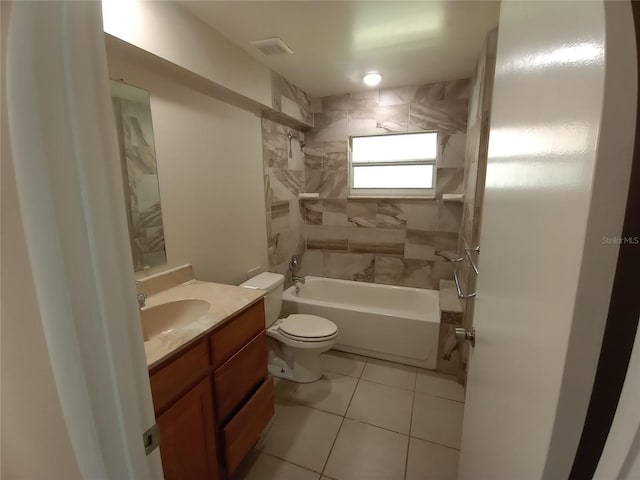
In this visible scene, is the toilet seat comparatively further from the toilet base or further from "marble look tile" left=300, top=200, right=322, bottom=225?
"marble look tile" left=300, top=200, right=322, bottom=225

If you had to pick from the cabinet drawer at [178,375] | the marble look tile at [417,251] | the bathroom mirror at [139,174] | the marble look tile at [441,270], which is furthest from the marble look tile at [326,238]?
the cabinet drawer at [178,375]

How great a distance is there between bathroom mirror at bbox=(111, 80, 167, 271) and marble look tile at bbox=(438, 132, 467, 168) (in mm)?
2428

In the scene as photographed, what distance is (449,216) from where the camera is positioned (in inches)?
110

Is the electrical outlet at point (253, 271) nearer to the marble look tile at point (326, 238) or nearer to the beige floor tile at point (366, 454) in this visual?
the marble look tile at point (326, 238)

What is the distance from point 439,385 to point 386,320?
0.61m

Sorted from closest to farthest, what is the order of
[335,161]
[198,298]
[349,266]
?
[198,298]
[335,161]
[349,266]

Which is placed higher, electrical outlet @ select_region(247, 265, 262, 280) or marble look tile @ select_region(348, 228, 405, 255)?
marble look tile @ select_region(348, 228, 405, 255)

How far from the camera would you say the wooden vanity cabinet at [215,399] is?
1.02 meters

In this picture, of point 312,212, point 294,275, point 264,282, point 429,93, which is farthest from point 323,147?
point 264,282

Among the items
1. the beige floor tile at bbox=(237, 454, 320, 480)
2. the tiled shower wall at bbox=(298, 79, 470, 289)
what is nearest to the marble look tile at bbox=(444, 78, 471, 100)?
the tiled shower wall at bbox=(298, 79, 470, 289)

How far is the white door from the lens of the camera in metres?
0.31

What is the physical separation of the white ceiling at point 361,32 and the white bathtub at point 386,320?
2021 millimetres

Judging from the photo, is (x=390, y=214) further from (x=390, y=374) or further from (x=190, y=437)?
(x=190, y=437)

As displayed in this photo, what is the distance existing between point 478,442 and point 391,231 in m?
2.30
